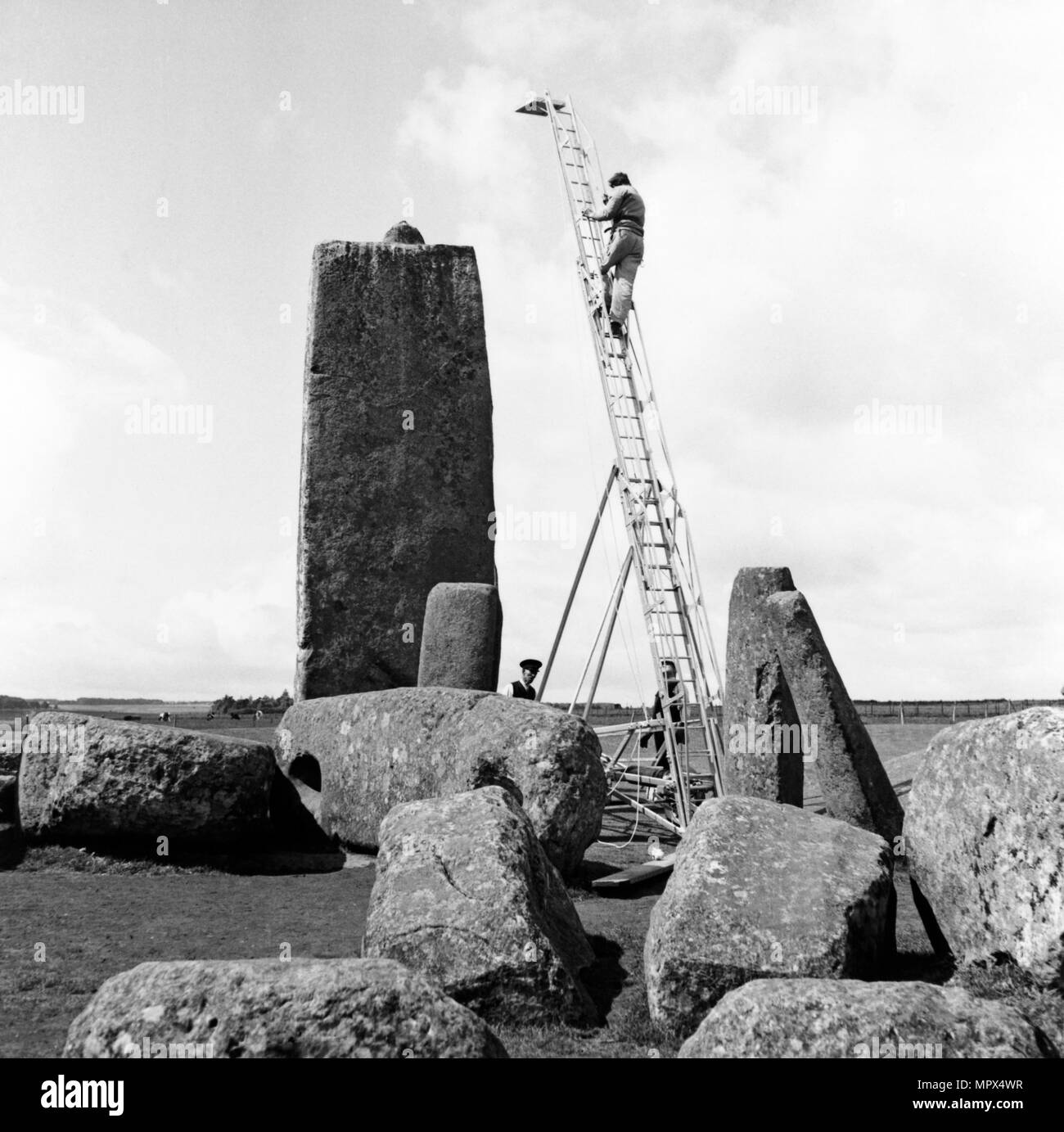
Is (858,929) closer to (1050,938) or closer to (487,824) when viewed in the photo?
(1050,938)

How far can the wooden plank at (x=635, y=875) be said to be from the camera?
27.3 feet

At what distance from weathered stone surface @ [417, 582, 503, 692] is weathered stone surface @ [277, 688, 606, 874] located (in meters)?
0.81

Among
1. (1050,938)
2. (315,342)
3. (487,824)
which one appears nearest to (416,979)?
(487,824)

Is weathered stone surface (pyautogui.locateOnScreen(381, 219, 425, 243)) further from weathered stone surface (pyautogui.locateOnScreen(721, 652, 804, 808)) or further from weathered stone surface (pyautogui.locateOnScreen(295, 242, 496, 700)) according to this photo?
weathered stone surface (pyautogui.locateOnScreen(721, 652, 804, 808))

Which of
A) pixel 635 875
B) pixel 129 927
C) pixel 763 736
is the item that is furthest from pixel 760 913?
pixel 129 927

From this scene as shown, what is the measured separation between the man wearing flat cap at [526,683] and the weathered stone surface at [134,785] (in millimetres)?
3145

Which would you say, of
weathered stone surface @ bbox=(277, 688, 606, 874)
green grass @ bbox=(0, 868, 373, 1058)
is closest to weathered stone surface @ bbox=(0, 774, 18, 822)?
green grass @ bbox=(0, 868, 373, 1058)

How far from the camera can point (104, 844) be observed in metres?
9.10

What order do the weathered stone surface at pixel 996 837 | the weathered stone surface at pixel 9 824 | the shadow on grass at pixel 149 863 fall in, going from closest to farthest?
the weathered stone surface at pixel 996 837, the shadow on grass at pixel 149 863, the weathered stone surface at pixel 9 824

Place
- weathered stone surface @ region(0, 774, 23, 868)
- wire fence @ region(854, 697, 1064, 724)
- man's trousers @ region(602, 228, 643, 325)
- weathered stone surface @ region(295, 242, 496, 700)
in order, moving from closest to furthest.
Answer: weathered stone surface @ region(0, 774, 23, 868)
weathered stone surface @ region(295, 242, 496, 700)
man's trousers @ region(602, 228, 643, 325)
wire fence @ region(854, 697, 1064, 724)

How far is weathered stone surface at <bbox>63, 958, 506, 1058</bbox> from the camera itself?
11.9 feet

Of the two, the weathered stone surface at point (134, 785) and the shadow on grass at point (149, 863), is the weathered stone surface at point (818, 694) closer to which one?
the shadow on grass at point (149, 863)

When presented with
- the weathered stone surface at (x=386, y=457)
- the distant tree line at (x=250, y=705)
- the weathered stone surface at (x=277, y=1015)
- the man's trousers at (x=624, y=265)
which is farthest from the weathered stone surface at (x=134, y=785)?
the distant tree line at (x=250, y=705)

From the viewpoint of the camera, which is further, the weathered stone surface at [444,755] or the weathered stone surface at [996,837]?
the weathered stone surface at [444,755]
